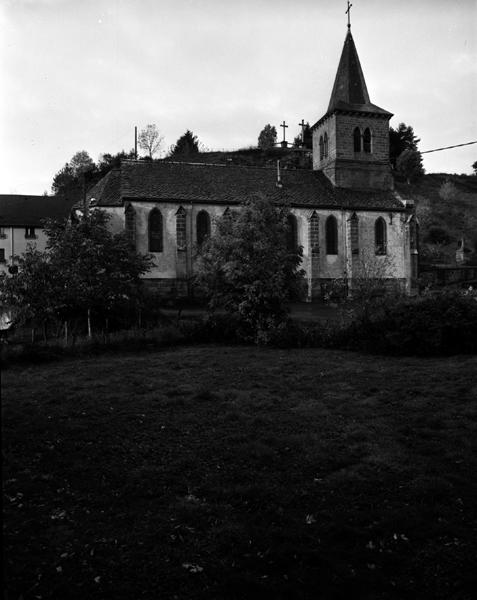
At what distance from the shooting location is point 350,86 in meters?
44.1

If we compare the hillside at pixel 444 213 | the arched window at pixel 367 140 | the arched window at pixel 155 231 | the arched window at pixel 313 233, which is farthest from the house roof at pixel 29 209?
the hillside at pixel 444 213

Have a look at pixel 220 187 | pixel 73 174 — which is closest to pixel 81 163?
pixel 73 174

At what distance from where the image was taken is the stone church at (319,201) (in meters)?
36.9

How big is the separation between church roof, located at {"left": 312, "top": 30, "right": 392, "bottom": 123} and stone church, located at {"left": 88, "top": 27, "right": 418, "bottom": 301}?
88 mm

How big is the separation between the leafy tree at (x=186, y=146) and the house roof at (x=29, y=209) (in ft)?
131

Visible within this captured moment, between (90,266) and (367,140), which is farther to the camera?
(367,140)

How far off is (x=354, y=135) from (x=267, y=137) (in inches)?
2419

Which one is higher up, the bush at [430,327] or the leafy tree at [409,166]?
the leafy tree at [409,166]

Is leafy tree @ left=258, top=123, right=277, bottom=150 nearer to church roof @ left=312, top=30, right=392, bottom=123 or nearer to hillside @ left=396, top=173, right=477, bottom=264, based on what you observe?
hillside @ left=396, top=173, right=477, bottom=264

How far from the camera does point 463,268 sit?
4812 cm

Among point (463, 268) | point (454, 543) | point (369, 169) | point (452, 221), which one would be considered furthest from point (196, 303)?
point (452, 221)

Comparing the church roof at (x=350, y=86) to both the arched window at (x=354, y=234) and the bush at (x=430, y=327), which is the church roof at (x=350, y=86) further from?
the bush at (x=430, y=327)

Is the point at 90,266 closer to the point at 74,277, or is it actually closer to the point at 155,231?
the point at 74,277

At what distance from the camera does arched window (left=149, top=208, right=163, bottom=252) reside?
121ft
